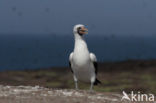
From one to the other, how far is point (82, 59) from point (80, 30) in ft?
4.30

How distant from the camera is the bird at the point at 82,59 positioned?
593 inches

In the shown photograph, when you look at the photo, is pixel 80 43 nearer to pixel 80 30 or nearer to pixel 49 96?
pixel 80 30

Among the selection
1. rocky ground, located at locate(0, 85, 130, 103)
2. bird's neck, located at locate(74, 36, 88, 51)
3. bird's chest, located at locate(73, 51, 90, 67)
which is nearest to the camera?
rocky ground, located at locate(0, 85, 130, 103)

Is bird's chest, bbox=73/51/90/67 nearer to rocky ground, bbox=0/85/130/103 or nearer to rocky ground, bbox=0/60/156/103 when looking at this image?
rocky ground, bbox=0/60/156/103

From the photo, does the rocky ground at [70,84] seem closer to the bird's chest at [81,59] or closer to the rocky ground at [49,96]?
the rocky ground at [49,96]

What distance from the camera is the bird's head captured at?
15.6m

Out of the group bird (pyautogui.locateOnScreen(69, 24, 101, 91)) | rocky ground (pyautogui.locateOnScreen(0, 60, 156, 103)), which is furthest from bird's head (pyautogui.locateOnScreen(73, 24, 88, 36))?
rocky ground (pyautogui.locateOnScreen(0, 60, 156, 103))

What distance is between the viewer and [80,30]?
51.6 ft

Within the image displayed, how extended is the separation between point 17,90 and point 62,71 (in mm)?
23468

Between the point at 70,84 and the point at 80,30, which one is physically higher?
the point at 80,30

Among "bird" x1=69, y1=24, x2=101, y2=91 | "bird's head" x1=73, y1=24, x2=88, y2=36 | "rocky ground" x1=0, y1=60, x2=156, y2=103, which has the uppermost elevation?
"bird's head" x1=73, y1=24, x2=88, y2=36

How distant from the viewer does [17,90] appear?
46.4 feet

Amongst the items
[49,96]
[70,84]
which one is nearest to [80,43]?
[49,96]

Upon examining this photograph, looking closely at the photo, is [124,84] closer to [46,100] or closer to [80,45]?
[80,45]
